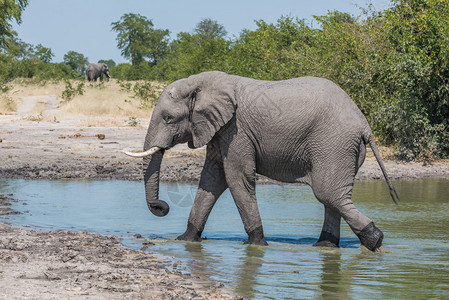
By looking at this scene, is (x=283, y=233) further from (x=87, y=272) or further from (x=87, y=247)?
(x=87, y=272)

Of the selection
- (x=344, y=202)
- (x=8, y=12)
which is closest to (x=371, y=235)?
(x=344, y=202)

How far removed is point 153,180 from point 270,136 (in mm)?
1276

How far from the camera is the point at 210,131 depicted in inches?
294

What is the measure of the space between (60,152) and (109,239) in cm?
924

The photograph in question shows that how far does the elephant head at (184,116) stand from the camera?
24.6ft

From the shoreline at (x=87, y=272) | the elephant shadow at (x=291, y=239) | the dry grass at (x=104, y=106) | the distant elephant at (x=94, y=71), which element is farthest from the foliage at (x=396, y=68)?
the distant elephant at (x=94, y=71)

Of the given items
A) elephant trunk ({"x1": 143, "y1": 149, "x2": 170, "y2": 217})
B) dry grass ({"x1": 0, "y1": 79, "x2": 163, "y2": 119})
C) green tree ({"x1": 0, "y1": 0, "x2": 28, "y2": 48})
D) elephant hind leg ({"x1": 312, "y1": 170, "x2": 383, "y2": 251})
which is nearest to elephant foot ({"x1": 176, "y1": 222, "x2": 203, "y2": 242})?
elephant trunk ({"x1": 143, "y1": 149, "x2": 170, "y2": 217})

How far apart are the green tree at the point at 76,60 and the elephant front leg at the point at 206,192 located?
8832 cm

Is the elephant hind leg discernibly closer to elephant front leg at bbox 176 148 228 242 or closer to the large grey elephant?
the large grey elephant

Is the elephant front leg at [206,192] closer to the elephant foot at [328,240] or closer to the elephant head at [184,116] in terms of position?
the elephant head at [184,116]

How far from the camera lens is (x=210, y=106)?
7.48m

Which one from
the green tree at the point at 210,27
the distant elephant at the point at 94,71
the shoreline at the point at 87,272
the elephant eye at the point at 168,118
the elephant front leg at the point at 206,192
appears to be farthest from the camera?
the green tree at the point at 210,27

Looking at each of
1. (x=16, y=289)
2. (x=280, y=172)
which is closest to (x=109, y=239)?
(x=280, y=172)

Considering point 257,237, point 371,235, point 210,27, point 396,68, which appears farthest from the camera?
point 210,27
